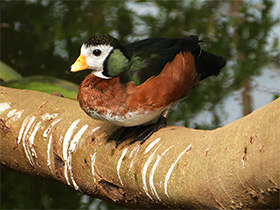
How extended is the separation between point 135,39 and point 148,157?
1.30 m

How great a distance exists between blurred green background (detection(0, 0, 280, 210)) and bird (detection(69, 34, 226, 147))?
2.85 ft

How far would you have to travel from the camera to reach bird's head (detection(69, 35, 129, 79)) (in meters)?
1.13

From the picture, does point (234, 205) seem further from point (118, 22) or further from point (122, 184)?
point (118, 22)

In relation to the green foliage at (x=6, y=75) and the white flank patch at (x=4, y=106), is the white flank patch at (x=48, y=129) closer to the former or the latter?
the white flank patch at (x=4, y=106)

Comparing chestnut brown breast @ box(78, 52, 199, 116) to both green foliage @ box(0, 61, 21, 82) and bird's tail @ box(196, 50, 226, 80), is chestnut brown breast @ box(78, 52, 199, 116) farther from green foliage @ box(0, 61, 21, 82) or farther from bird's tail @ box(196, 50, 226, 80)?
green foliage @ box(0, 61, 21, 82)

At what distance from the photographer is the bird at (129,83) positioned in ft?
3.78

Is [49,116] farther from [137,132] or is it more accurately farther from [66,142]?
[137,132]

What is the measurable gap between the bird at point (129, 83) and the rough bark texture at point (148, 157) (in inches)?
2.6

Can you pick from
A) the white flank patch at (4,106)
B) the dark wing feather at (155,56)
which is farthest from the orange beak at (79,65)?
the white flank patch at (4,106)

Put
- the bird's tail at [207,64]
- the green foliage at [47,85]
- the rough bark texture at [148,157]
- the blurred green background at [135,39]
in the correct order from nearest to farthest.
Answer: the rough bark texture at [148,157], the bird's tail at [207,64], the green foliage at [47,85], the blurred green background at [135,39]

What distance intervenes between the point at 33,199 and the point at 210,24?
4.10ft

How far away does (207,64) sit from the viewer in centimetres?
139

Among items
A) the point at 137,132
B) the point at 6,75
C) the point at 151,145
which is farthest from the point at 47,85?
the point at 151,145

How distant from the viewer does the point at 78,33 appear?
2309mm
